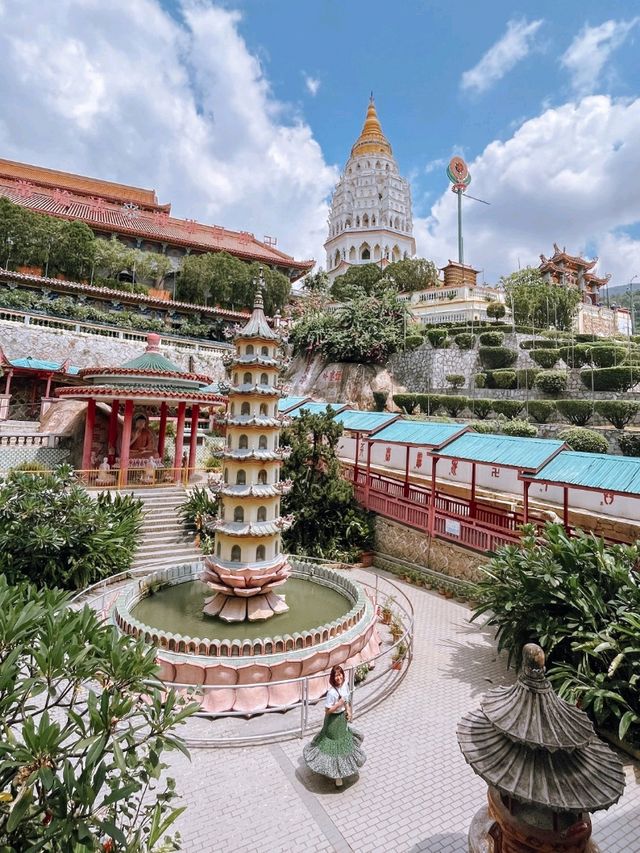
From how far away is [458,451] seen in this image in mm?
12000

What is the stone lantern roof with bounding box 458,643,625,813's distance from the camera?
2.89 m

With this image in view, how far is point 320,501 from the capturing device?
14023mm

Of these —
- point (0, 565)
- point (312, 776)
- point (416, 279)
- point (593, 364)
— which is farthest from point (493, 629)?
point (416, 279)

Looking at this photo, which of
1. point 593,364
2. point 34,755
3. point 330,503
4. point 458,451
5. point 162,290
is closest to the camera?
point 34,755

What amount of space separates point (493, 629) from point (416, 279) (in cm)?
4214

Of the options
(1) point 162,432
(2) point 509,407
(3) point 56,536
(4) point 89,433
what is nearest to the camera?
(3) point 56,536

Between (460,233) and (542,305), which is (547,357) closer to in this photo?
(542,305)

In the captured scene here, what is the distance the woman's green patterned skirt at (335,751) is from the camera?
17.3 ft

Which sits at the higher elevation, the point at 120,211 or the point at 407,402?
the point at 120,211

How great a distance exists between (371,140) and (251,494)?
2809 inches

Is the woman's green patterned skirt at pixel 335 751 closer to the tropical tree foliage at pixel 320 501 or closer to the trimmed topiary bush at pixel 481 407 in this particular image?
the tropical tree foliage at pixel 320 501

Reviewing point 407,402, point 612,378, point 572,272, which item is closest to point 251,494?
point 407,402

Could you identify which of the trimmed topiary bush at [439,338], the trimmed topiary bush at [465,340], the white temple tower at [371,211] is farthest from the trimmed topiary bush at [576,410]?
the white temple tower at [371,211]

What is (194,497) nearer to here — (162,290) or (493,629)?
(493,629)
